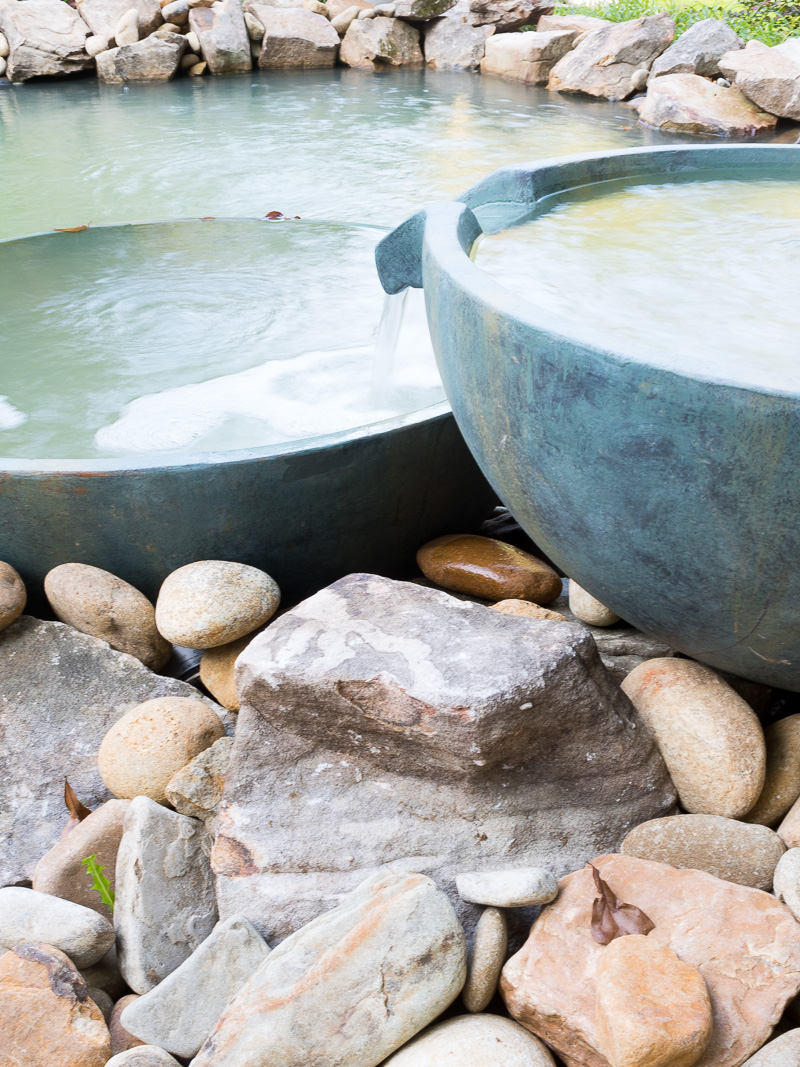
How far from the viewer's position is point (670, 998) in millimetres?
1189

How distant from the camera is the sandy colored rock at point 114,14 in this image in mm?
11570

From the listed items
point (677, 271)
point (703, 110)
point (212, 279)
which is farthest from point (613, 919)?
point (703, 110)

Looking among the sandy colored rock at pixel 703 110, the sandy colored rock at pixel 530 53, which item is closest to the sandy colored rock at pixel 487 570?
the sandy colored rock at pixel 703 110

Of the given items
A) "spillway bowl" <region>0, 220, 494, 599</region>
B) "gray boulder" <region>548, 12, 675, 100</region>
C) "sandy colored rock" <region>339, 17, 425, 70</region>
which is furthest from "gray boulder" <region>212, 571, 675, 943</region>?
"sandy colored rock" <region>339, 17, 425, 70</region>

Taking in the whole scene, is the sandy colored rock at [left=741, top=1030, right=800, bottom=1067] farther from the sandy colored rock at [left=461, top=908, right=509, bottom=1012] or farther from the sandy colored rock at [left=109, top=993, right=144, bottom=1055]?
the sandy colored rock at [left=109, top=993, right=144, bottom=1055]

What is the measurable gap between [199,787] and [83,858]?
0.24 m

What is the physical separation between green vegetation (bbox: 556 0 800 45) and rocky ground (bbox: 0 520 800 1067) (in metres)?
11.0

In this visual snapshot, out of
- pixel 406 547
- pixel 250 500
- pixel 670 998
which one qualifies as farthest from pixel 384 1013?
pixel 406 547

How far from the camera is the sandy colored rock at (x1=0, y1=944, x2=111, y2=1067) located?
1.34m

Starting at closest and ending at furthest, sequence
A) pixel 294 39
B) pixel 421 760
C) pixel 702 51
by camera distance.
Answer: pixel 421 760 < pixel 702 51 < pixel 294 39

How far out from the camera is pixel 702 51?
8953 millimetres

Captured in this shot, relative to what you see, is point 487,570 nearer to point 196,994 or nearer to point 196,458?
point 196,458

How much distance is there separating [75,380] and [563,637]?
6.81ft

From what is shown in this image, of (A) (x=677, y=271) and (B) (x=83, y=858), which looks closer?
(B) (x=83, y=858)
